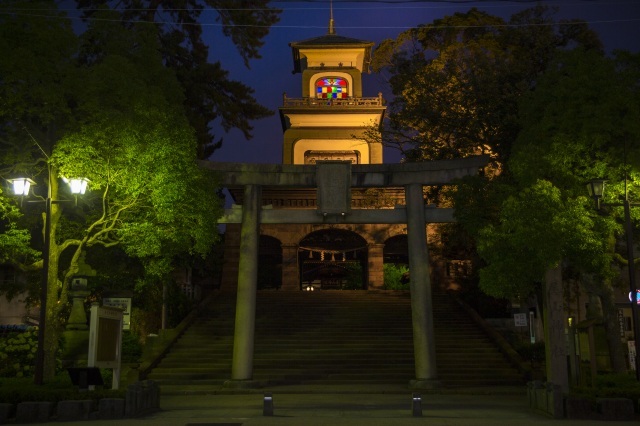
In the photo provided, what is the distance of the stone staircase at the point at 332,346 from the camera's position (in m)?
22.3

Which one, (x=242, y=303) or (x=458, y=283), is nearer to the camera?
(x=242, y=303)

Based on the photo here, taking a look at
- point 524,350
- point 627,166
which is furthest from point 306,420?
point 524,350

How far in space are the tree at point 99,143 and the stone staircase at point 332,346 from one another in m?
5.22

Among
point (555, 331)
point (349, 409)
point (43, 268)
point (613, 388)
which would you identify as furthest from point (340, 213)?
point (613, 388)

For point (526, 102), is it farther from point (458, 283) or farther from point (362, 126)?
point (362, 126)

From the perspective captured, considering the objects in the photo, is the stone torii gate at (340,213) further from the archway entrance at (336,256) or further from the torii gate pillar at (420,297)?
the archway entrance at (336,256)

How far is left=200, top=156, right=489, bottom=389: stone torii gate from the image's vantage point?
2039 centimetres

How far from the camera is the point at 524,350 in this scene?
79.2 feet

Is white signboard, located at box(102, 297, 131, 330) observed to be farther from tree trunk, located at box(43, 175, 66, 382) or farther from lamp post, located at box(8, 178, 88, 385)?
lamp post, located at box(8, 178, 88, 385)

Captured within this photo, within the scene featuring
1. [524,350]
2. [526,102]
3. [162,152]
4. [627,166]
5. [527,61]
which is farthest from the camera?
[527,61]

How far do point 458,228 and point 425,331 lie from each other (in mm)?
6129

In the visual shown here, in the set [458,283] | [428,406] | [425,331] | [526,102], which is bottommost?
[428,406]

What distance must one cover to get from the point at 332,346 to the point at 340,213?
6.56 m

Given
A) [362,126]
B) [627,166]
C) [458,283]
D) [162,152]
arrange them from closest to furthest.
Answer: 1. [627,166]
2. [162,152]
3. [458,283]
4. [362,126]
